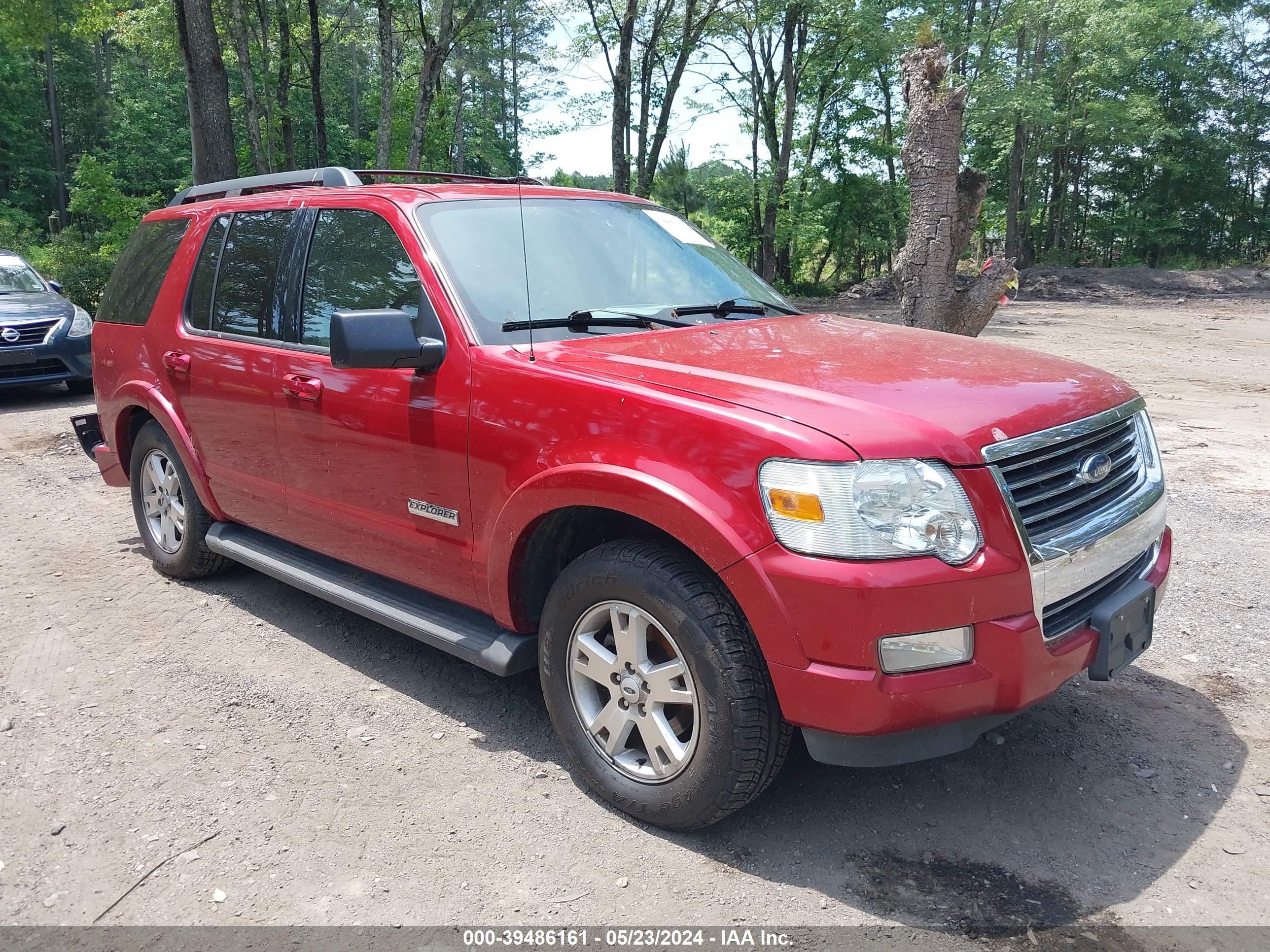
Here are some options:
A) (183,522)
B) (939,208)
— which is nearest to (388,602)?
(183,522)

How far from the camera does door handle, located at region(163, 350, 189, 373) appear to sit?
4559 millimetres

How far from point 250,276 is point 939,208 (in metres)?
5.31

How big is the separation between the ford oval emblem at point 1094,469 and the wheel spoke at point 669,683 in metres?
1.30

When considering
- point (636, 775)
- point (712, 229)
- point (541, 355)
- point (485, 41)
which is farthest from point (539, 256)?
point (712, 229)

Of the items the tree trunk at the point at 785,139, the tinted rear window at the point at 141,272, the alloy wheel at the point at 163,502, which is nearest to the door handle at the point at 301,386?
the alloy wheel at the point at 163,502

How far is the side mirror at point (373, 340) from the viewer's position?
10.0ft

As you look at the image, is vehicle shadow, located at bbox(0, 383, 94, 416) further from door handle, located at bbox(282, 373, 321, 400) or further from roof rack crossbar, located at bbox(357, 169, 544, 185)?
door handle, located at bbox(282, 373, 321, 400)

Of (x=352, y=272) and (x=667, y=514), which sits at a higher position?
(x=352, y=272)

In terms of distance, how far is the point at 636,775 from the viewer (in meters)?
2.96

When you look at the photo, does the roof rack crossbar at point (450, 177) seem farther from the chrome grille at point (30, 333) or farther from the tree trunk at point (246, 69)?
the tree trunk at point (246, 69)

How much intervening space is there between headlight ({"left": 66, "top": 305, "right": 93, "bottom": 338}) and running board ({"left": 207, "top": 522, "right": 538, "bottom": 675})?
7795 mm

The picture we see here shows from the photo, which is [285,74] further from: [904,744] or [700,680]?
[904,744]

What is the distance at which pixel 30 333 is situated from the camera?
1065 centimetres

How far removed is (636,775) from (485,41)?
1023 inches
